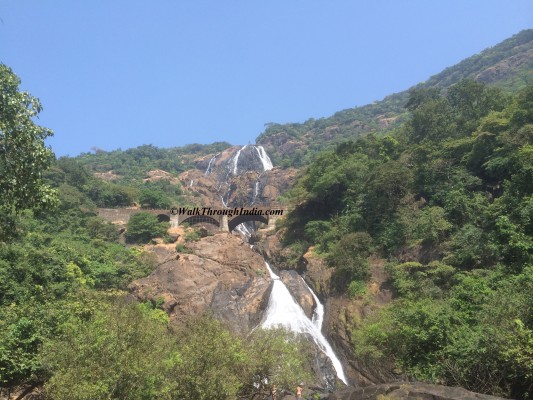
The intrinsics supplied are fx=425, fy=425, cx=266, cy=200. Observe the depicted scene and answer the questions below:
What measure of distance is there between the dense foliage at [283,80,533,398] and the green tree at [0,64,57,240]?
13771 millimetres

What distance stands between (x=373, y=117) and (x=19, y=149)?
12692 centimetres

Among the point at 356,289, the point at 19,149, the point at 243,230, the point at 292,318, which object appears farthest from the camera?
the point at 243,230

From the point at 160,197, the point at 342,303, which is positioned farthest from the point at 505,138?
the point at 160,197

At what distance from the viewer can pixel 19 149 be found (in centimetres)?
959

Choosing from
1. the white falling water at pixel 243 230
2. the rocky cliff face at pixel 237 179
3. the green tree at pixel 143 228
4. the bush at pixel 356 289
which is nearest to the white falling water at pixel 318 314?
the bush at pixel 356 289

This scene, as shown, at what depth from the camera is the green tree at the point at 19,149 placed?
9.17m

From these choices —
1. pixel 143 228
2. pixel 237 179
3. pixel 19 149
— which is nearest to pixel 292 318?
pixel 143 228

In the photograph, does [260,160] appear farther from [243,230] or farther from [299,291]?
[299,291]

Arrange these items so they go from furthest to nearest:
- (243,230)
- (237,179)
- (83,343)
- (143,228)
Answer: (237,179) < (243,230) < (143,228) < (83,343)

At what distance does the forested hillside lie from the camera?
104 meters

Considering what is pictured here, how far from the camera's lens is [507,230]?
1998 cm

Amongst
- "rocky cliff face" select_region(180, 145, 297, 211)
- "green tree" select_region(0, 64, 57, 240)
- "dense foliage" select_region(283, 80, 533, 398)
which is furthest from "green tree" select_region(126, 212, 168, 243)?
"green tree" select_region(0, 64, 57, 240)

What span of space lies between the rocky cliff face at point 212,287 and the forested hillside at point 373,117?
56274 mm

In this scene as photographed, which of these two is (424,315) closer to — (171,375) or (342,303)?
(171,375)
